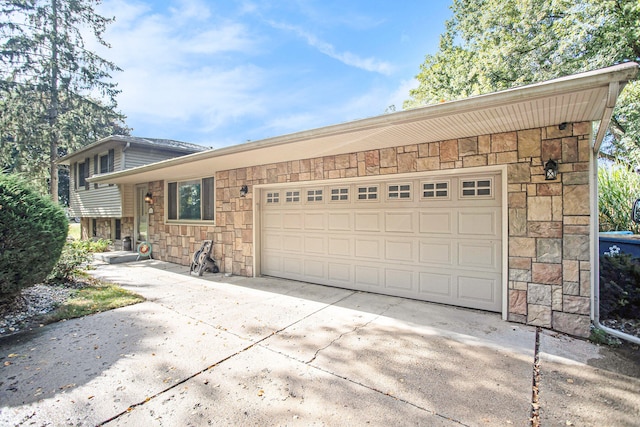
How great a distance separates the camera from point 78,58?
1464 centimetres

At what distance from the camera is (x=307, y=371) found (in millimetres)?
2598

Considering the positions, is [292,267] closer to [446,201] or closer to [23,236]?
[446,201]

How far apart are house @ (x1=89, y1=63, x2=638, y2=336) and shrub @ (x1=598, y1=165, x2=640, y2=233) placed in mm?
2591

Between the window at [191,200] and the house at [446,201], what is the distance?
815 millimetres

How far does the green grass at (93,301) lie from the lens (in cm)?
405

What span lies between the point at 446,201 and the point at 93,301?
566 cm

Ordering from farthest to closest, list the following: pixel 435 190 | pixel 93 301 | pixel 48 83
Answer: pixel 48 83 → pixel 93 301 → pixel 435 190

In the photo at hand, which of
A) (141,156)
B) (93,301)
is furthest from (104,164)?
(93,301)

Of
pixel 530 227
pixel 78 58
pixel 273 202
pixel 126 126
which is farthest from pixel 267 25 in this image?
pixel 126 126

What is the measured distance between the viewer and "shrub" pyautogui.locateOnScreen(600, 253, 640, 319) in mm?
3623

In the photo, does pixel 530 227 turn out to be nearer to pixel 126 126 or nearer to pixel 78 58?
pixel 78 58

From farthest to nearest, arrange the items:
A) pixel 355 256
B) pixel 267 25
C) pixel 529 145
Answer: pixel 267 25 < pixel 355 256 < pixel 529 145

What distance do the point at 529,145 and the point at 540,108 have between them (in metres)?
0.79

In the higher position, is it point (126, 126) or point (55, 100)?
point (126, 126)
